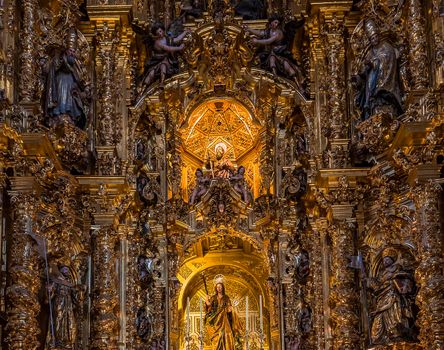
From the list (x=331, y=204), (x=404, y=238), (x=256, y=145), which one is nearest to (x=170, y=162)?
(x=256, y=145)

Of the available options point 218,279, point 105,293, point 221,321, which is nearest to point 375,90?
point 218,279

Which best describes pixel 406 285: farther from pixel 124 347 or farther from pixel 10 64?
pixel 10 64

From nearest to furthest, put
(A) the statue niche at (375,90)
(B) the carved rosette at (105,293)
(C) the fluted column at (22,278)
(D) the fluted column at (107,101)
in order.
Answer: (C) the fluted column at (22,278) → (B) the carved rosette at (105,293) → (A) the statue niche at (375,90) → (D) the fluted column at (107,101)

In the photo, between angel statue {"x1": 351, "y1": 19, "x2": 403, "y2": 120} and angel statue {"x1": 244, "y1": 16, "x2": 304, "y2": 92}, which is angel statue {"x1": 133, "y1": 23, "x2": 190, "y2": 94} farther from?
angel statue {"x1": 351, "y1": 19, "x2": 403, "y2": 120}

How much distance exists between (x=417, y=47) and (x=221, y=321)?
577 cm

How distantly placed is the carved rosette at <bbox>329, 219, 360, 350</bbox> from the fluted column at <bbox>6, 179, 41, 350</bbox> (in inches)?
182

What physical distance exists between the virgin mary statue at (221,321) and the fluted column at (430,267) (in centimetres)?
408

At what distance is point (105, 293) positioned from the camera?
18.3m

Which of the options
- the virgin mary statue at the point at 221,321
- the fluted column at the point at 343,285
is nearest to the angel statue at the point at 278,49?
the fluted column at the point at 343,285

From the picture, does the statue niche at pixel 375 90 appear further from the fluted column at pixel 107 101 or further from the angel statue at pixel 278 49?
the fluted column at pixel 107 101

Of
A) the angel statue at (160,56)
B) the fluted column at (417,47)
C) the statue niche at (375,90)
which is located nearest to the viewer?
the fluted column at (417,47)

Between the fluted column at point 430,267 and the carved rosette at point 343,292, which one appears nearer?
the fluted column at point 430,267

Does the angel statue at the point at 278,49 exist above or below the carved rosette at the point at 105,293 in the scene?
above

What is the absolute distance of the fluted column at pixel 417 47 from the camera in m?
17.7
